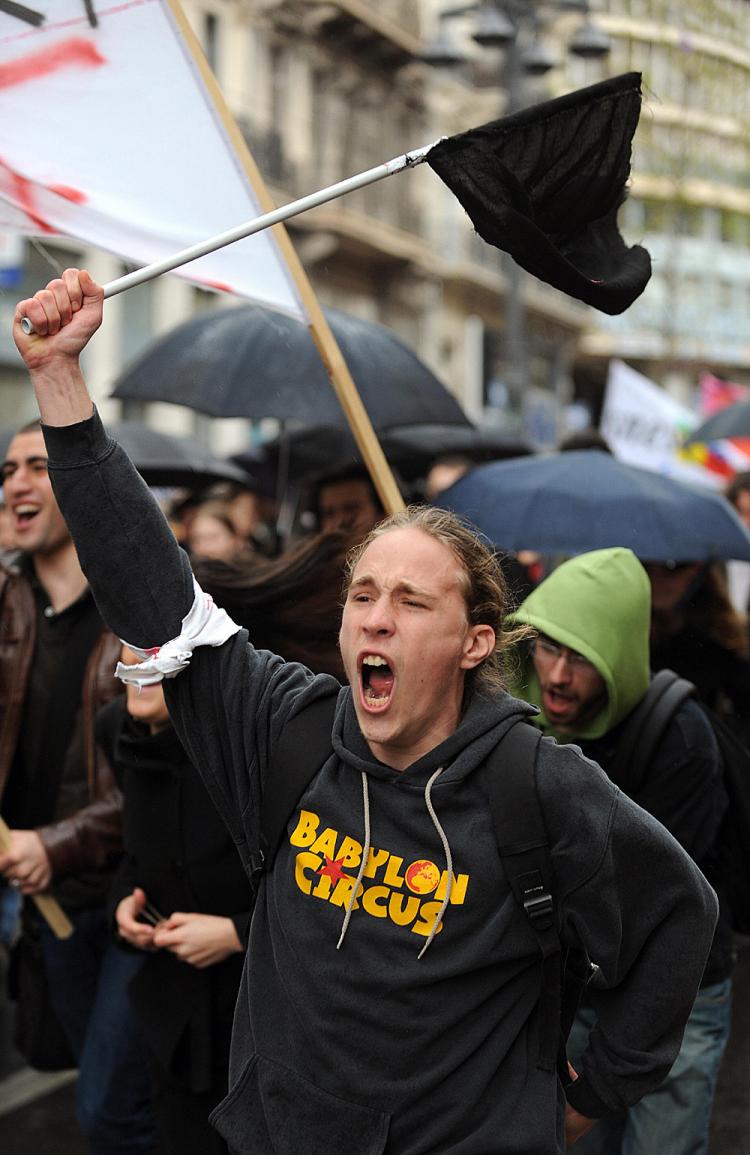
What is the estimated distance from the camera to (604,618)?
132 inches

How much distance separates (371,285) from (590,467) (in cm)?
2540

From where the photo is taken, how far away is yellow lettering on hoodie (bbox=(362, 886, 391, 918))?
2.35m

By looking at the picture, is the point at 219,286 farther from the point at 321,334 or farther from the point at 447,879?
the point at 447,879

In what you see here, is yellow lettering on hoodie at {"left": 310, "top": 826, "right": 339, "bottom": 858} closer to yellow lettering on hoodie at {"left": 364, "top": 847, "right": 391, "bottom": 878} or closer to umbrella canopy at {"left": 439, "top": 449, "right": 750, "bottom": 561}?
yellow lettering on hoodie at {"left": 364, "top": 847, "right": 391, "bottom": 878}

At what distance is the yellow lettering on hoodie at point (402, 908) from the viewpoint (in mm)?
2328

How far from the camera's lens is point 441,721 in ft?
8.04

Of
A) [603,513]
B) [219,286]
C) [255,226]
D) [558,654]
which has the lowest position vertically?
[603,513]

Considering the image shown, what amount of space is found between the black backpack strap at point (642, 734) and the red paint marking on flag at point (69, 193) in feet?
5.14

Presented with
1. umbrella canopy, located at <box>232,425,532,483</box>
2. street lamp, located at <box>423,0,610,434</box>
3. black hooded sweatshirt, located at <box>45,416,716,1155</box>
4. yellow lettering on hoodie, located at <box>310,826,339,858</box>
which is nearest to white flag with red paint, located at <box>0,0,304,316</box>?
black hooded sweatshirt, located at <box>45,416,716,1155</box>

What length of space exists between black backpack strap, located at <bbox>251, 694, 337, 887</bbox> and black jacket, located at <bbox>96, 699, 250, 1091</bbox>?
38.5 inches

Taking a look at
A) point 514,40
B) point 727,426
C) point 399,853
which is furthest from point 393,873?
point 514,40

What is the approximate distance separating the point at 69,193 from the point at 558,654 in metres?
1.39

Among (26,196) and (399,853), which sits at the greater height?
(26,196)

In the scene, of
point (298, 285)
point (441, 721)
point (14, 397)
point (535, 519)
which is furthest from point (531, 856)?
point (14, 397)
